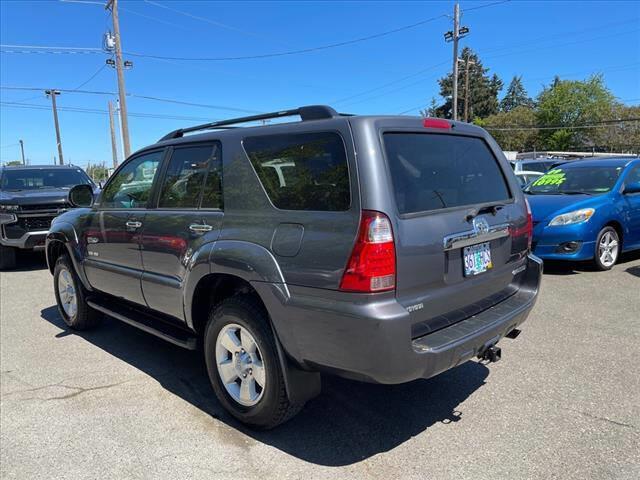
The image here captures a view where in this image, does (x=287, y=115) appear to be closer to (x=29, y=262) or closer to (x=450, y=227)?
(x=450, y=227)

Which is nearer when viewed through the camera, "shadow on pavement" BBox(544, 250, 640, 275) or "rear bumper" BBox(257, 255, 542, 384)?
"rear bumper" BBox(257, 255, 542, 384)

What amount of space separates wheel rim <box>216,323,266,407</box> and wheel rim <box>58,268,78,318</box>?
2.62 meters

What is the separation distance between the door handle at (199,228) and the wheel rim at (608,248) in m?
5.83

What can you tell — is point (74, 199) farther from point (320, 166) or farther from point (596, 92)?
point (596, 92)

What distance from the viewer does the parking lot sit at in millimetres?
2713

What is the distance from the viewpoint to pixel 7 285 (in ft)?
25.4

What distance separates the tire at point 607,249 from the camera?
6801mm

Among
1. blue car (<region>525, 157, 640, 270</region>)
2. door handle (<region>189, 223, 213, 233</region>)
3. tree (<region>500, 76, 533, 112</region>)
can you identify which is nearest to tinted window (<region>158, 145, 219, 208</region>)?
door handle (<region>189, 223, 213, 233</region>)

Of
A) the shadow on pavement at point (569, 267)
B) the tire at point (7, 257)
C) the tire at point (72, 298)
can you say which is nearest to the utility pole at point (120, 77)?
the tire at point (7, 257)

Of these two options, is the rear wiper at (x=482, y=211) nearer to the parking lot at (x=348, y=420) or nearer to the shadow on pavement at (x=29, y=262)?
the parking lot at (x=348, y=420)

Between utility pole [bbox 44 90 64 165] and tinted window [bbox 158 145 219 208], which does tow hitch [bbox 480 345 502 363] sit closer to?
tinted window [bbox 158 145 219 208]

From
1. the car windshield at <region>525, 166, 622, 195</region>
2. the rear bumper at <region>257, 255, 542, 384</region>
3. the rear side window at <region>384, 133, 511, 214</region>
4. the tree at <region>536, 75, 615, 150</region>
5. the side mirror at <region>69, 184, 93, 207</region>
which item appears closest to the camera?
the rear bumper at <region>257, 255, 542, 384</region>

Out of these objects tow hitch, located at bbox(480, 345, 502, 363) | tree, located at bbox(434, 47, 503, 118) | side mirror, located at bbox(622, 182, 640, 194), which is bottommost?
tow hitch, located at bbox(480, 345, 502, 363)

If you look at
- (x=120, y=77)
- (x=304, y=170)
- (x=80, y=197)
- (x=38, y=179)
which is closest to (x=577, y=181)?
(x=304, y=170)
